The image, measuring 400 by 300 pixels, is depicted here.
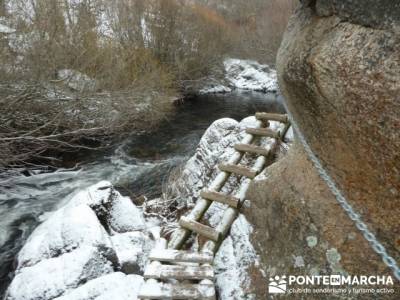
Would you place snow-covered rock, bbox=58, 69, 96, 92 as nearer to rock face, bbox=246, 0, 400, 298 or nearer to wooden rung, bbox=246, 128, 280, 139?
wooden rung, bbox=246, 128, 280, 139

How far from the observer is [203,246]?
12.2 feet

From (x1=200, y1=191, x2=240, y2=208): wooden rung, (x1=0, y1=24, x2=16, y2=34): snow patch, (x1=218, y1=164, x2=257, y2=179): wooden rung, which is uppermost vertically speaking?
(x1=0, y1=24, x2=16, y2=34): snow patch

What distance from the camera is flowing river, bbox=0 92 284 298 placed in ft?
20.5

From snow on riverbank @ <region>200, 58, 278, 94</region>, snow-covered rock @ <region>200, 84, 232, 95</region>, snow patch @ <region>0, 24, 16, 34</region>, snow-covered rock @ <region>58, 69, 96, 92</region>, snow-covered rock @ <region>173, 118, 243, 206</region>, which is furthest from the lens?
snow on riverbank @ <region>200, 58, 278, 94</region>

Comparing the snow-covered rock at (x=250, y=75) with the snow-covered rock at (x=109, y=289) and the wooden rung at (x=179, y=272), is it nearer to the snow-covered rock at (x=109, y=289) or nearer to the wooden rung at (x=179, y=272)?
the snow-covered rock at (x=109, y=289)

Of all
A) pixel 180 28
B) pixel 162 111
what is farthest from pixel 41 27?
pixel 180 28

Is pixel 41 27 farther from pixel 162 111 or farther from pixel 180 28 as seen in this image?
pixel 180 28

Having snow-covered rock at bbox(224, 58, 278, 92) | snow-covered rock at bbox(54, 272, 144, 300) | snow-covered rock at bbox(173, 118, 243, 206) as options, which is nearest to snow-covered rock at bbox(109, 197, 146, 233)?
snow-covered rock at bbox(173, 118, 243, 206)

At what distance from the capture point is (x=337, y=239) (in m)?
2.57

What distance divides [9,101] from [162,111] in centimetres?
640

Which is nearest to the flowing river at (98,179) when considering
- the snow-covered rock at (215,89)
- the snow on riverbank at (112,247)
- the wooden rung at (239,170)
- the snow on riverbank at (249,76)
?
the snow on riverbank at (112,247)

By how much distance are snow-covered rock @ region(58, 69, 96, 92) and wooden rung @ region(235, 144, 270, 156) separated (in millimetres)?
6741

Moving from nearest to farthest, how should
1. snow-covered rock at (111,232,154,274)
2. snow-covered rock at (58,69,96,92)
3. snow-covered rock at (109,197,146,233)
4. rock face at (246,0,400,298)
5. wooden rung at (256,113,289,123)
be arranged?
rock face at (246,0,400,298) < snow-covered rock at (111,232,154,274) < wooden rung at (256,113,289,123) < snow-covered rock at (109,197,146,233) < snow-covered rock at (58,69,96,92)

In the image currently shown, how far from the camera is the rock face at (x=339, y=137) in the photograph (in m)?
2.17
